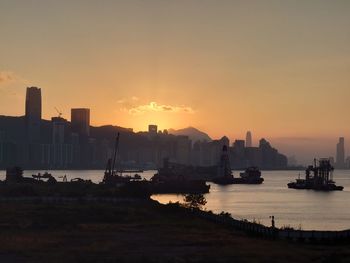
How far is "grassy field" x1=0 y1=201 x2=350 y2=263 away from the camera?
47281mm

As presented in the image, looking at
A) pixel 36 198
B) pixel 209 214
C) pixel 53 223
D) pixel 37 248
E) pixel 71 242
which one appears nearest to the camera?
pixel 37 248

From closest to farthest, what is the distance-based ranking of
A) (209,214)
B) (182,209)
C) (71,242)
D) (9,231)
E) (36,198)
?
(71,242), (9,231), (209,214), (182,209), (36,198)

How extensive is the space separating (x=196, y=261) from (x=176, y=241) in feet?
38.9

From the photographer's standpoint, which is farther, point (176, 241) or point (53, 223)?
point (53, 223)

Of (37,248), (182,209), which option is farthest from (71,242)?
(182,209)

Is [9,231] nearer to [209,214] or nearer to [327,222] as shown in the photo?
[209,214]

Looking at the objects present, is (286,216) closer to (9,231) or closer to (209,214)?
(209,214)

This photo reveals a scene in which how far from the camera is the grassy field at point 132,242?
47281 mm

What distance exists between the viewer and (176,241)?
5703cm

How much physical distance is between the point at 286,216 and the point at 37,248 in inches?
3106

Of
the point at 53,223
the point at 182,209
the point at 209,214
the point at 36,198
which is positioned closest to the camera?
the point at 53,223

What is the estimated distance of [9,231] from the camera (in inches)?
2482

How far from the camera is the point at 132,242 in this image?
184 feet

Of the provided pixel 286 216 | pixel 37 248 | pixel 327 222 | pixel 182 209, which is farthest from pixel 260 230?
pixel 286 216
